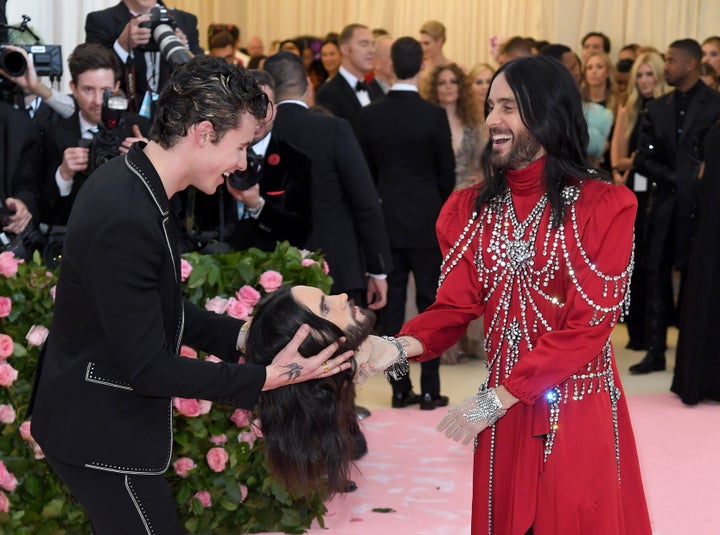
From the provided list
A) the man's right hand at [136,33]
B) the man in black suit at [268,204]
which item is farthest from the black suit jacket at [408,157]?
the man's right hand at [136,33]

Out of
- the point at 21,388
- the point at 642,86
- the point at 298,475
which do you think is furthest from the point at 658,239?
the point at 298,475

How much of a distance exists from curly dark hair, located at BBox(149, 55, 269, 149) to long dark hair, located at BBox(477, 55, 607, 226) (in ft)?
2.17

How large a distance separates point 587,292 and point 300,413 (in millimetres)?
705

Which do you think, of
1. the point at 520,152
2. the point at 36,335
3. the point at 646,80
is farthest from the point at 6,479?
the point at 646,80

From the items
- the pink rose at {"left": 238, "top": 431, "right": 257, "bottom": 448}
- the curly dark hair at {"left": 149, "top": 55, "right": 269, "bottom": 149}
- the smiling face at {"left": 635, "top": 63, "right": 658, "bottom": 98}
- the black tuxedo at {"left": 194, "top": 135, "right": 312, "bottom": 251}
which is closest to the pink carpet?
the pink rose at {"left": 238, "top": 431, "right": 257, "bottom": 448}

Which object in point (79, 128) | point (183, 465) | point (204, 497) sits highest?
point (79, 128)

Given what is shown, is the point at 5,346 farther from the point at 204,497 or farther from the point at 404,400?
the point at 404,400

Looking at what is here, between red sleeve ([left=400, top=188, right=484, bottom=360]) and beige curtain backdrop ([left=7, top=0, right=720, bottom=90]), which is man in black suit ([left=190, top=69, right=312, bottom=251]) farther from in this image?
beige curtain backdrop ([left=7, top=0, right=720, bottom=90])

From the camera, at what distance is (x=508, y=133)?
250 cm

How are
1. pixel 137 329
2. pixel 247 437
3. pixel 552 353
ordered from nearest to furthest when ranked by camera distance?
pixel 137 329 < pixel 552 353 < pixel 247 437

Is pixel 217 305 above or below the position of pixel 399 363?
below

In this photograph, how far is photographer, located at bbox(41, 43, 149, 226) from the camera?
4.18m

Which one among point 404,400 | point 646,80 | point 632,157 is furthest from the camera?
point 646,80

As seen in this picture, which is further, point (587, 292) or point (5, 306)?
Answer: point (5, 306)
